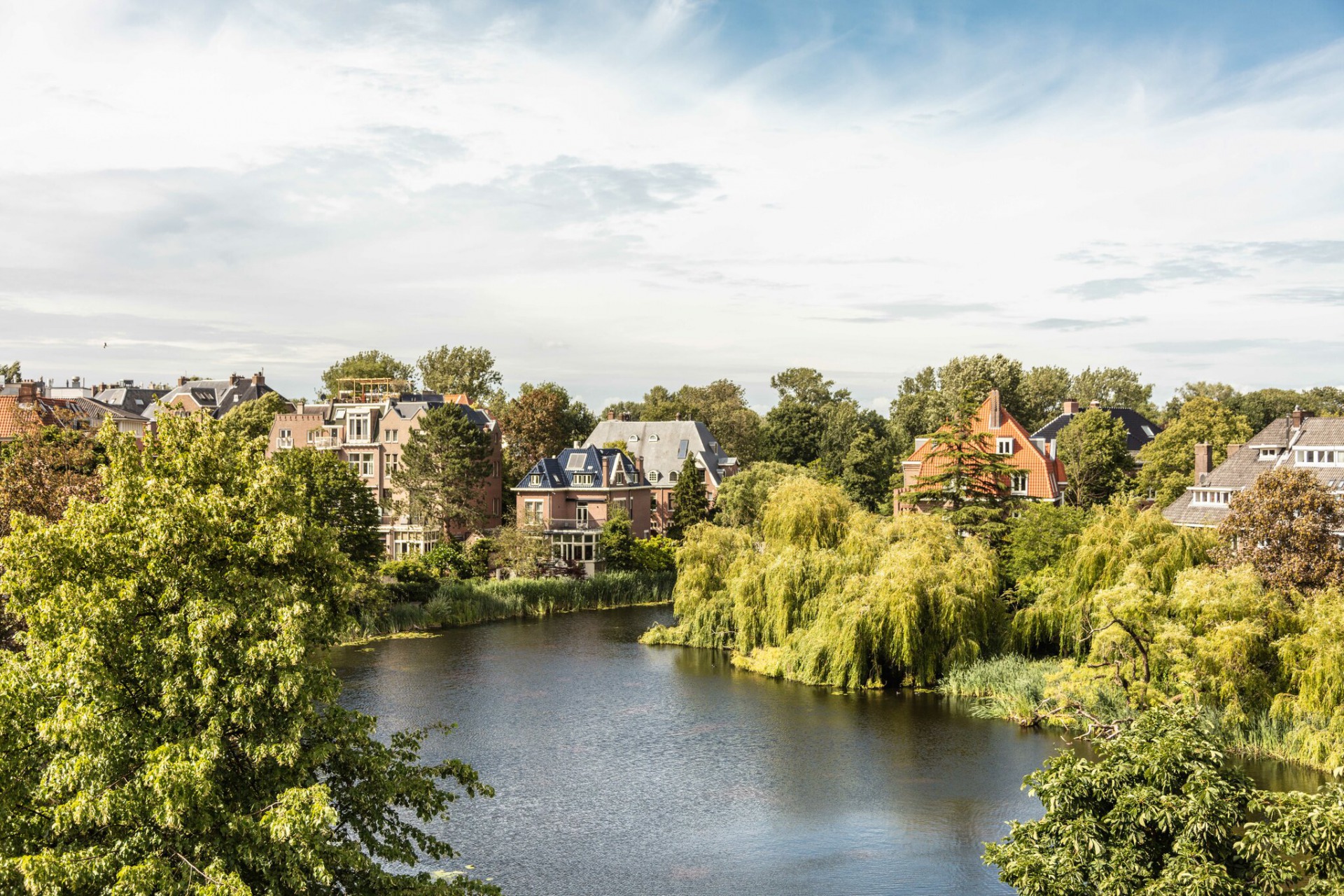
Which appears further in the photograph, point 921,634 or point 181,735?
point 921,634

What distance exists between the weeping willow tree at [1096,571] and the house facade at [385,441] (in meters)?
32.1

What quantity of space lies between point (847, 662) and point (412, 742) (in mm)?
19717

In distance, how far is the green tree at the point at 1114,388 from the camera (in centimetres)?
10525

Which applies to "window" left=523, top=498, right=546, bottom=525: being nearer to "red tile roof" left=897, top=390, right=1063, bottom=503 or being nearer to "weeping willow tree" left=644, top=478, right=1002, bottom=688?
"weeping willow tree" left=644, top=478, right=1002, bottom=688

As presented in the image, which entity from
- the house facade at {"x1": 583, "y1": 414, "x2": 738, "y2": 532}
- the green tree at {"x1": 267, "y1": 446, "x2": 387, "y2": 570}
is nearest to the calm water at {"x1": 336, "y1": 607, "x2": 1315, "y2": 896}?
the green tree at {"x1": 267, "y1": 446, "x2": 387, "y2": 570}

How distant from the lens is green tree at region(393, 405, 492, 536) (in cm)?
5381

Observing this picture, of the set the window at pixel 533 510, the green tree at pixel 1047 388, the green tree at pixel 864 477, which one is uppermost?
the green tree at pixel 1047 388

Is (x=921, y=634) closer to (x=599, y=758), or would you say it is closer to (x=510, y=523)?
(x=599, y=758)

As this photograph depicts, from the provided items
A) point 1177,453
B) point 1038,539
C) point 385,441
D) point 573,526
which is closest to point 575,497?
point 573,526

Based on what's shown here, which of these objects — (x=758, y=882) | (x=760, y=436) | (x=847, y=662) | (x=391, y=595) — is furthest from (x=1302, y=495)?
(x=760, y=436)

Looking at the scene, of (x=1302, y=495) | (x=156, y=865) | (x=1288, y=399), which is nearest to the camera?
(x=156, y=865)

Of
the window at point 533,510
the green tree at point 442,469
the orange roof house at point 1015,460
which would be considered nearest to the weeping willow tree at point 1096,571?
the orange roof house at point 1015,460

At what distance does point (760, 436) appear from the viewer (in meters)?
83.1

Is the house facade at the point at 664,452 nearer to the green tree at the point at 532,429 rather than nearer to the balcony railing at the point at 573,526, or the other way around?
the green tree at the point at 532,429
